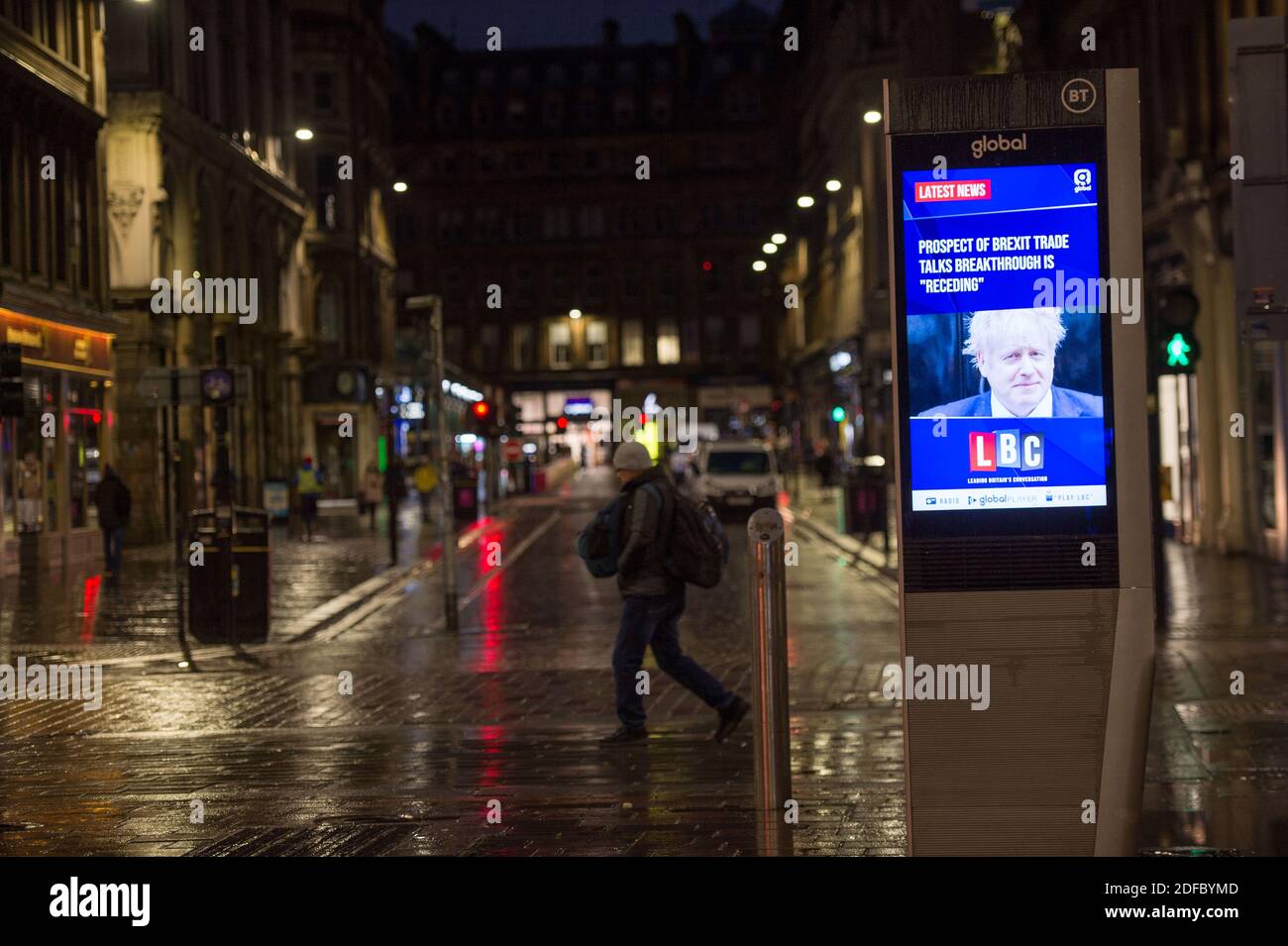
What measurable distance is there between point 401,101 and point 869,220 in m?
49.8

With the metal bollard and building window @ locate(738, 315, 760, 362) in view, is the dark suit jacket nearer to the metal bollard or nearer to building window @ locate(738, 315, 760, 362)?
the metal bollard

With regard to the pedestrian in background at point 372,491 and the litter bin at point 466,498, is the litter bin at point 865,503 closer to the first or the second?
the litter bin at point 466,498

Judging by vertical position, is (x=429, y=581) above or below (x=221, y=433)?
below

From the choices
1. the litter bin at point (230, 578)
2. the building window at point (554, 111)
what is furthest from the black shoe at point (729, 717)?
the building window at point (554, 111)

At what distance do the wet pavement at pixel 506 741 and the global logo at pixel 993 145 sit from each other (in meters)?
3.12

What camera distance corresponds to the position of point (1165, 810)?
A: 28.1 feet

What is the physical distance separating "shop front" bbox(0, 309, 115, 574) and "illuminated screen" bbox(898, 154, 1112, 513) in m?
24.0

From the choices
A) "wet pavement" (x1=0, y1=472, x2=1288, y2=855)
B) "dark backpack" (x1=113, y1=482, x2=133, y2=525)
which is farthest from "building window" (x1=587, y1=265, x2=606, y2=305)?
"wet pavement" (x1=0, y1=472, x2=1288, y2=855)

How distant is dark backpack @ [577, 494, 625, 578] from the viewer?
10953mm

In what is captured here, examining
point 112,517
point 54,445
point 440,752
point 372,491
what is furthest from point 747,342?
point 440,752

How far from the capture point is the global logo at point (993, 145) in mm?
6176

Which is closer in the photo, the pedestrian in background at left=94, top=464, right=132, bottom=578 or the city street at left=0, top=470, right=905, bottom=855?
the city street at left=0, top=470, right=905, bottom=855

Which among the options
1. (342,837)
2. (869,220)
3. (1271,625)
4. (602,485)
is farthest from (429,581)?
(602,485)
